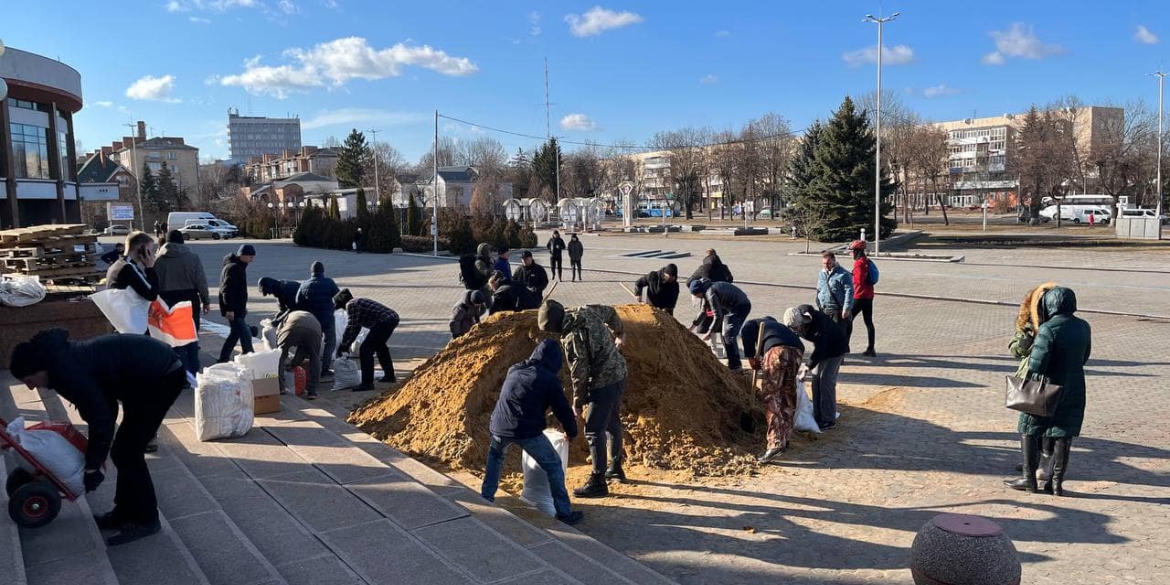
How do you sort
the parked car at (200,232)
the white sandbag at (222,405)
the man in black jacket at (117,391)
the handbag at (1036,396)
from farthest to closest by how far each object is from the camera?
the parked car at (200,232) < the white sandbag at (222,405) < the handbag at (1036,396) < the man in black jacket at (117,391)

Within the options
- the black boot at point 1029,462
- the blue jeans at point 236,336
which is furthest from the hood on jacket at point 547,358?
the blue jeans at point 236,336

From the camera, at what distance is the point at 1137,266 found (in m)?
25.8

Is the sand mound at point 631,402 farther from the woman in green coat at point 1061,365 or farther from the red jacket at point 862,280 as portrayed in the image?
the red jacket at point 862,280

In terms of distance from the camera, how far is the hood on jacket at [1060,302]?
19.9 feet

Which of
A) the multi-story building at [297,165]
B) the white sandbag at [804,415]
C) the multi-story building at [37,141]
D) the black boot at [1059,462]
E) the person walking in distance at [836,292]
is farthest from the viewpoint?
the multi-story building at [297,165]

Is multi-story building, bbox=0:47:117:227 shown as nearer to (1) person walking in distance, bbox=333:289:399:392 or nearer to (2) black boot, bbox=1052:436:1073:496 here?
(1) person walking in distance, bbox=333:289:399:392

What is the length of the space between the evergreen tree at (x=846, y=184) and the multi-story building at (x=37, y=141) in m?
35.0

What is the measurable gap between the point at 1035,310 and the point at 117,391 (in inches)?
269

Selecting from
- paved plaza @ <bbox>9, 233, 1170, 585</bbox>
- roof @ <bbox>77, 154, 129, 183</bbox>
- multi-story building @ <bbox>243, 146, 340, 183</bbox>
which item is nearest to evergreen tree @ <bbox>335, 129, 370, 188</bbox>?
roof @ <bbox>77, 154, 129, 183</bbox>

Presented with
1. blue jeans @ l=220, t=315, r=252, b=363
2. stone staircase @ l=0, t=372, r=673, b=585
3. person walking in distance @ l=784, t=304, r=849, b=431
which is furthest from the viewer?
blue jeans @ l=220, t=315, r=252, b=363

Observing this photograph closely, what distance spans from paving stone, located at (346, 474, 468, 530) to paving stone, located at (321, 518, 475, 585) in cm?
16

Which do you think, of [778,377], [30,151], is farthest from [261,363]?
[30,151]

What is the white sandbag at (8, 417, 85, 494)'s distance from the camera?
4.80 metres

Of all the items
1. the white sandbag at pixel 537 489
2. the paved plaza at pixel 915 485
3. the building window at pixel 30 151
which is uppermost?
the building window at pixel 30 151
